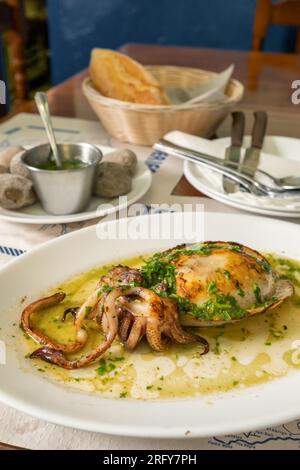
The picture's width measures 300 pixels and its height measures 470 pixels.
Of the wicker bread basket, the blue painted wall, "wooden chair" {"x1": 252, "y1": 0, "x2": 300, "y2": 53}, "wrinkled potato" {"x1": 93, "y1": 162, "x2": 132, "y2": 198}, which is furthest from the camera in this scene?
the blue painted wall

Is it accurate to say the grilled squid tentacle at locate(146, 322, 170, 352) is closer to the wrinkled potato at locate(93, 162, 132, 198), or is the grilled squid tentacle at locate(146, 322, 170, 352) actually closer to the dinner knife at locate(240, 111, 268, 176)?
the wrinkled potato at locate(93, 162, 132, 198)

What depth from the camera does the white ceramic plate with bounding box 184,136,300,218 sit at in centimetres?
140

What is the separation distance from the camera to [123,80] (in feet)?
6.23

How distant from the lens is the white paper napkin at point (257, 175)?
1.44 m

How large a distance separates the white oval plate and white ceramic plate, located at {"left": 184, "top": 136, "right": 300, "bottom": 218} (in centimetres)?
14

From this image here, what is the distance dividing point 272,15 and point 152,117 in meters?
1.74

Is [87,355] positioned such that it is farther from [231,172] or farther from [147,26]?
[147,26]

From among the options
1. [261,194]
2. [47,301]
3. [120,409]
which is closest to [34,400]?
[120,409]

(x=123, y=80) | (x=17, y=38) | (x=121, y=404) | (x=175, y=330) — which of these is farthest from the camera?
(x=17, y=38)

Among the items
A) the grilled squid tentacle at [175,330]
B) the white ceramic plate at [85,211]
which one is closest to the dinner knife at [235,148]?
the white ceramic plate at [85,211]

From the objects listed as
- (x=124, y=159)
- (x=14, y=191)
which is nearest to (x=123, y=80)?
(x=124, y=159)

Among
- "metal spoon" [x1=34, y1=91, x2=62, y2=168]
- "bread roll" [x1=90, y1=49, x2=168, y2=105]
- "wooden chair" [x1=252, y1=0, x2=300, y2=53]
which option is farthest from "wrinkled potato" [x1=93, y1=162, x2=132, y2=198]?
"wooden chair" [x1=252, y1=0, x2=300, y2=53]

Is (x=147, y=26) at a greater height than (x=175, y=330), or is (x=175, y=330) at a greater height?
(x=175, y=330)

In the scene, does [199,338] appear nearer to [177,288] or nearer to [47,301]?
[177,288]
